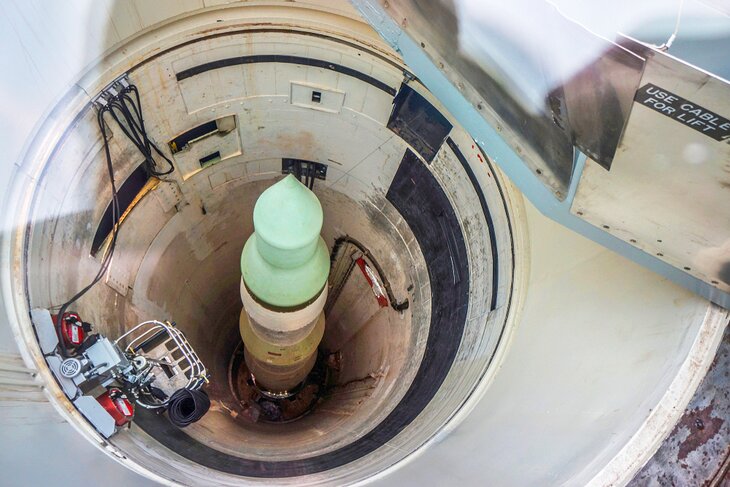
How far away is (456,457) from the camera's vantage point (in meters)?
2.38

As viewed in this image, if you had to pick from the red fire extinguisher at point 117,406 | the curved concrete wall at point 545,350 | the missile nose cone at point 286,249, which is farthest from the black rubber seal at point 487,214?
the red fire extinguisher at point 117,406

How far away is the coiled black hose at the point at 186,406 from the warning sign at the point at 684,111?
2811mm

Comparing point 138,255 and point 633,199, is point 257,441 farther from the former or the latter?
point 633,199

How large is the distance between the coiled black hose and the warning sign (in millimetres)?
2811

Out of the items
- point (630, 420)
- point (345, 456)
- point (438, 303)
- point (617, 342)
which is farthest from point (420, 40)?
point (345, 456)

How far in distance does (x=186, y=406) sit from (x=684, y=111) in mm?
3008

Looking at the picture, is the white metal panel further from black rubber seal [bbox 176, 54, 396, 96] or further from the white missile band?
the white missile band

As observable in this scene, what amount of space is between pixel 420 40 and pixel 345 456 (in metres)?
2.50

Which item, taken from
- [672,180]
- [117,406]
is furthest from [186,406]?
[672,180]

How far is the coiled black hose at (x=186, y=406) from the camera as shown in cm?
318

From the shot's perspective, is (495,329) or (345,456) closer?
(495,329)

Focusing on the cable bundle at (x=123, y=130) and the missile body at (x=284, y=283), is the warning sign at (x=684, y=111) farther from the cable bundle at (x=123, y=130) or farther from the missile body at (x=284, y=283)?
the cable bundle at (x=123, y=130)

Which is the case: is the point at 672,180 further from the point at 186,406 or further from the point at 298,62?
the point at 186,406

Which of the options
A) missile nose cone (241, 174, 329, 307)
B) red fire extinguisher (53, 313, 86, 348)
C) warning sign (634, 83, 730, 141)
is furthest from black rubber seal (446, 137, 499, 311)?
red fire extinguisher (53, 313, 86, 348)
